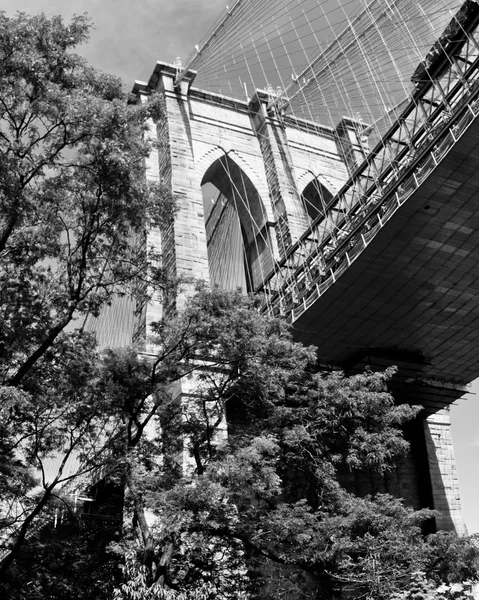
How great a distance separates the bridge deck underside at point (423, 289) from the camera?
1697cm

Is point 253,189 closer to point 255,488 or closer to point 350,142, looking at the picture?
point 350,142

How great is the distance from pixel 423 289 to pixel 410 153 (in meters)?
4.76

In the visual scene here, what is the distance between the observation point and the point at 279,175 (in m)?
29.8

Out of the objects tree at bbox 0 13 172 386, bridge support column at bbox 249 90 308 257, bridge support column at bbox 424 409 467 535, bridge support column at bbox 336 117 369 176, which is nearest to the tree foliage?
tree at bbox 0 13 172 386

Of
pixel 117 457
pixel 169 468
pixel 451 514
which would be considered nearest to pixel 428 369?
pixel 451 514

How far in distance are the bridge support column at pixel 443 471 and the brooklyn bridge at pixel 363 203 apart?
58 millimetres

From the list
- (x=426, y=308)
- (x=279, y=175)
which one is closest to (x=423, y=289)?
(x=426, y=308)

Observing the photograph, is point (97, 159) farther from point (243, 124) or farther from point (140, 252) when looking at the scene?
point (243, 124)

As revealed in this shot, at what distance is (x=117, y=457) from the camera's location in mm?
11891

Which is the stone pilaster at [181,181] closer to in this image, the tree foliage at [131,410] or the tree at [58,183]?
the tree foliage at [131,410]

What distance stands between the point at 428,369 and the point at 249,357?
1347cm

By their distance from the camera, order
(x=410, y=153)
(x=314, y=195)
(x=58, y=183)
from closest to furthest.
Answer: (x=58, y=183)
(x=410, y=153)
(x=314, y=195)

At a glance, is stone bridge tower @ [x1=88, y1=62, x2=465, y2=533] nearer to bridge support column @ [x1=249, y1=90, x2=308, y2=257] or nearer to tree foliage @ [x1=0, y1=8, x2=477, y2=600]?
bridge support column @ [x1=249, y1=90, x2=308, y2=257]

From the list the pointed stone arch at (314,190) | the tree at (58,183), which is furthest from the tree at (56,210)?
the pointed stone arch at (314,190)
